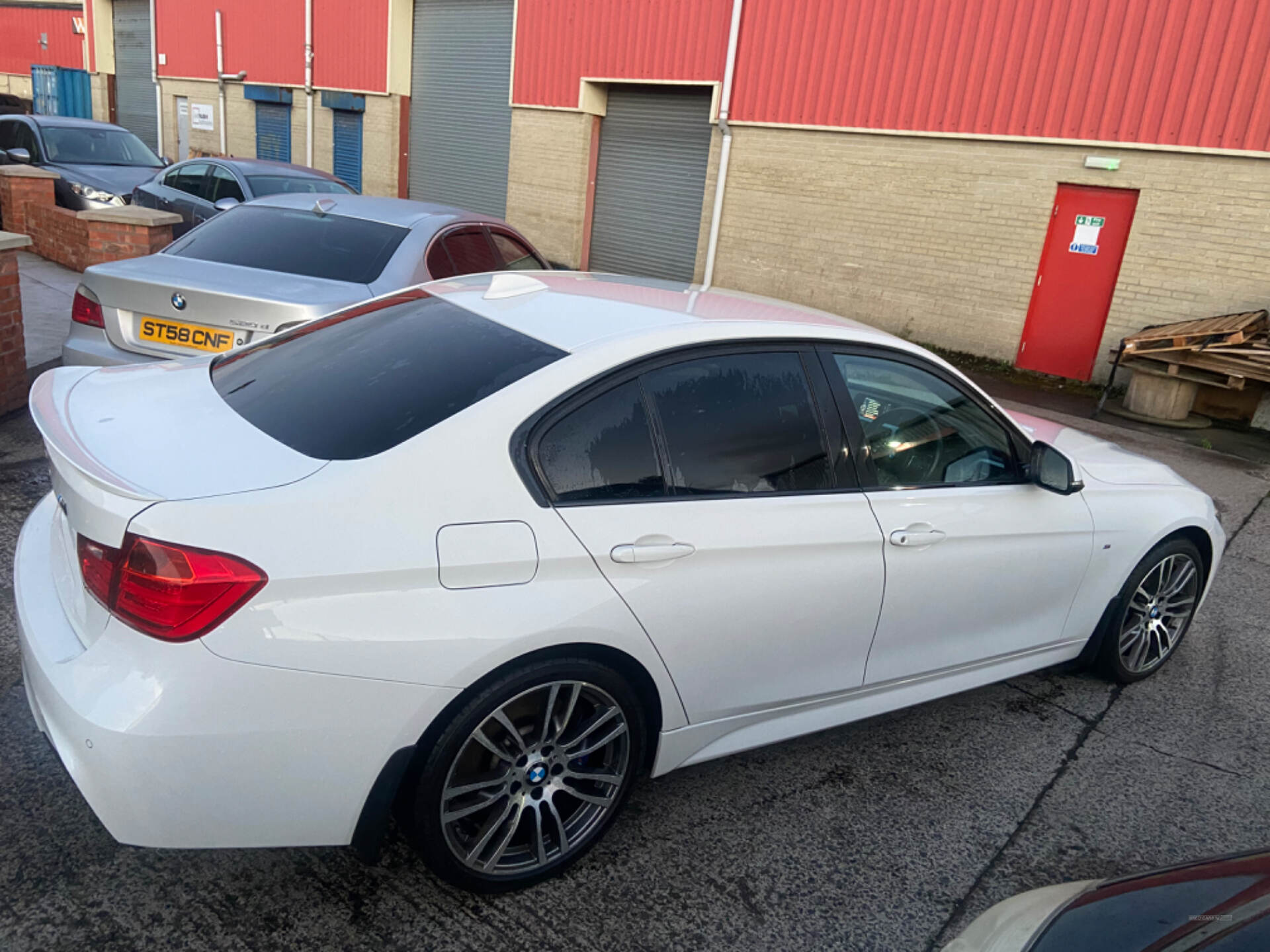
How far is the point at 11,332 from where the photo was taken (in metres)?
6.02

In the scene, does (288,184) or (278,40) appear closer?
(288,184)

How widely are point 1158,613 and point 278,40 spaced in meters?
24.2

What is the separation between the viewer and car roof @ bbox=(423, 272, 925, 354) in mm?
2804

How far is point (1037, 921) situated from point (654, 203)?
15088mm

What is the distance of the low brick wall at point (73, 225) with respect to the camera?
9.01 metres

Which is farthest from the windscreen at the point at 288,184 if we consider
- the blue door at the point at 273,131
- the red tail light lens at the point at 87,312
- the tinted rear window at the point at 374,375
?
the blue door at the point at 273,131

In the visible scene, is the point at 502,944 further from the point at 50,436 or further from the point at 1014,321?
the point at 1014,321

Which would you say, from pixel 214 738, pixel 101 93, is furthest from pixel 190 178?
pixel 101 93

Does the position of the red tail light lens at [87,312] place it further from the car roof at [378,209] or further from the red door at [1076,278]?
the red door at [1076,278]

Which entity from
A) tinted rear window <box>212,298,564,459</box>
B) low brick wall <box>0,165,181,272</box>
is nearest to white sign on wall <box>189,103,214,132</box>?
low brick wall <box>0,165,181,272</box>

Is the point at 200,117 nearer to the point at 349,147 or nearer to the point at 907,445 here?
the point at 349,147

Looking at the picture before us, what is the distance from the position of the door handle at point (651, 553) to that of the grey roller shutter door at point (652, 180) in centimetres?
1330

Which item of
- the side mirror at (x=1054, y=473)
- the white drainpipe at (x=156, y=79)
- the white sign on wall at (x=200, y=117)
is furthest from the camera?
the white drainpipe at (x=156, y=79)

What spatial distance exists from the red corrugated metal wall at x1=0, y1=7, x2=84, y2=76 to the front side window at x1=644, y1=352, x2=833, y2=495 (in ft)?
116
